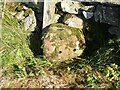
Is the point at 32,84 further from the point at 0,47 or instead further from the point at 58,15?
the point at 58,15

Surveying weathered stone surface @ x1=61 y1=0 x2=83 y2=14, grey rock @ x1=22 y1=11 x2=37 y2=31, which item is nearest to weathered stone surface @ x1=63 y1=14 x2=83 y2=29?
weathered stone surface @ x1=61 y1=0 x2=83 y2=14

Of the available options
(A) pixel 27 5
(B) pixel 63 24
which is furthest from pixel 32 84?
(A) pixel 27 5

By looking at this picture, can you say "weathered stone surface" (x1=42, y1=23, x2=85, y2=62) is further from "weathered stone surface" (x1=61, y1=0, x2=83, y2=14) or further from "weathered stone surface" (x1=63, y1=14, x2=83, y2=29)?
"weathered stone surface" (x1=61, y1=0, x2=83, y2=14)

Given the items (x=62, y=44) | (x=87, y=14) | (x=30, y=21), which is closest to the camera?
(x=62, y=44)

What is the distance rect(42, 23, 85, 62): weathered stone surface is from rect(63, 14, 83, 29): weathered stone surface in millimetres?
144

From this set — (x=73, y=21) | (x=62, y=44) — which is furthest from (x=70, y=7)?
(x=62, y=44)

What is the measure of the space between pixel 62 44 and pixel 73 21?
0.44 meters

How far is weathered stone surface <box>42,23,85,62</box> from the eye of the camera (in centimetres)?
525

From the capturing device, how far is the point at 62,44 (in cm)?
526

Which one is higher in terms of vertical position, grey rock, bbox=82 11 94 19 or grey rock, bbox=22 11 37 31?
grey rock, bbox=82 11 94 19

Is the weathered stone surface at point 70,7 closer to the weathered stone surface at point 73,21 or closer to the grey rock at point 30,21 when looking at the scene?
the weathered stone surface at point 73,21

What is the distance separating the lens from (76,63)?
5082mm

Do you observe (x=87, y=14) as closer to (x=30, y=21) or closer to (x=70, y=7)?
(x=70, y=7)

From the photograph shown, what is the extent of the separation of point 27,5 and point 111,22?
1462 mm
